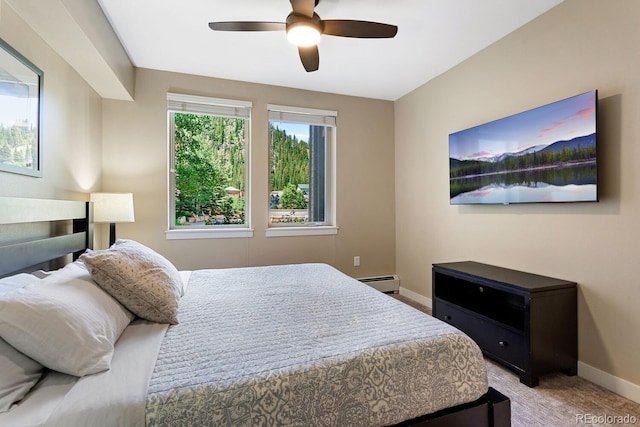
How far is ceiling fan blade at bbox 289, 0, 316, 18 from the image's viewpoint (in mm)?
1812

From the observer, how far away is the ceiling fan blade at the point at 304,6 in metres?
1.81

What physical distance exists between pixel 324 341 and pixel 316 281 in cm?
94

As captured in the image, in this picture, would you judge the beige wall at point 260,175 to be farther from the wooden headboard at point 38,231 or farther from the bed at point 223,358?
the bed at point 223,358

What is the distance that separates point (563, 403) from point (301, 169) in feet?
10.4

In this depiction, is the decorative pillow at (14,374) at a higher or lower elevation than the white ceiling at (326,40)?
lower

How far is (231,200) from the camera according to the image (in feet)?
12.0

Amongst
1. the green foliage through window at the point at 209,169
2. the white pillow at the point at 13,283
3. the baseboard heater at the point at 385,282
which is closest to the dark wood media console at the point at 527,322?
the baseboard heater at the point at 385,282

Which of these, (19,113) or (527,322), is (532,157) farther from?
(19,113)

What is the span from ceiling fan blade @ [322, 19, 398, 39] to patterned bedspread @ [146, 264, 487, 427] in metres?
1.74

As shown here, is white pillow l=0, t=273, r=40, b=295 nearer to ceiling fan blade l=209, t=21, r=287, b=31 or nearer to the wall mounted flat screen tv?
ceiling fan blade l=209, t=21, r=287, b=31

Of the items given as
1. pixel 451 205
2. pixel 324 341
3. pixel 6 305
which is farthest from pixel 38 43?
pixel 451 205

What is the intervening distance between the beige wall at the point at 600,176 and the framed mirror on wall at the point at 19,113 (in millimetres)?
3356

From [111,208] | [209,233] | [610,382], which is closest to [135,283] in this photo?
[111,208]

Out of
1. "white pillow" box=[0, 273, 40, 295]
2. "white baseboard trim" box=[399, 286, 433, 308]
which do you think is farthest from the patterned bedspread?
"white baseboard trim" box=[399, 286, 433, 308]
